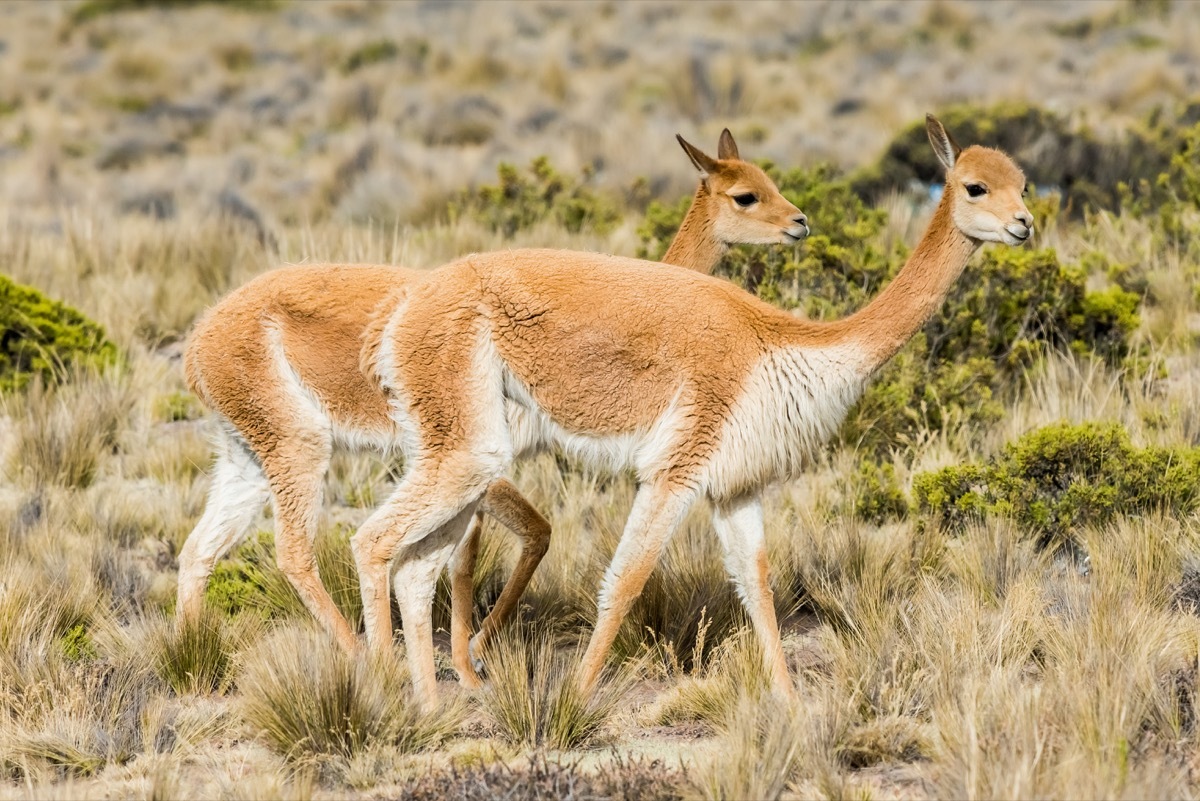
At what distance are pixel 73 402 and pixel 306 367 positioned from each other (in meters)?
3.23

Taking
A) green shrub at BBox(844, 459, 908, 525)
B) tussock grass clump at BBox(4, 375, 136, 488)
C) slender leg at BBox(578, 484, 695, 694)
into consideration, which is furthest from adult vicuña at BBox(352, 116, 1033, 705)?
tussock grass clump at BBox(4, 375, 136, 488)

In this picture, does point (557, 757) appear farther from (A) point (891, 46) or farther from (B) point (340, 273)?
(A) point (891, 46)

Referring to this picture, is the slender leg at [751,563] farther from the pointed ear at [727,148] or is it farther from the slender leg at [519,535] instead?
the pointed ear at [727,148]

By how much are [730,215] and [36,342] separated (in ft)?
15.0

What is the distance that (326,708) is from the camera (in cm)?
485

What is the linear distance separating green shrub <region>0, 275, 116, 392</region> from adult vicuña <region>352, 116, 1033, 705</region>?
4410mm

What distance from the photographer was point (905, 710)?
496cm

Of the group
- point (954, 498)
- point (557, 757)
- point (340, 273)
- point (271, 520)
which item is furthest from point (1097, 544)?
point (271, 520)

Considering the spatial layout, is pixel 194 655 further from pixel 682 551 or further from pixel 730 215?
pixel 730 215

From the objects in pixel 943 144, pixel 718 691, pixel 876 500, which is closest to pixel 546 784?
pixel 718 691

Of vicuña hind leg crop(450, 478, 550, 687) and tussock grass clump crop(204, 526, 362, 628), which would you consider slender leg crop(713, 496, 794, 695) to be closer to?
vicuña hind leg crop(450, 478, 550, 687)

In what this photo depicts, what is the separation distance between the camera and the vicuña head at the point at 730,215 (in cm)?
685

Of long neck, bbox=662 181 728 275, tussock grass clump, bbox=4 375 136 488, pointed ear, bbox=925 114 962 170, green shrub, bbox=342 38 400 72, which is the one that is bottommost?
green shrub, bbox=342 38 400 72

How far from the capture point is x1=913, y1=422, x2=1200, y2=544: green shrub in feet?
21.6
